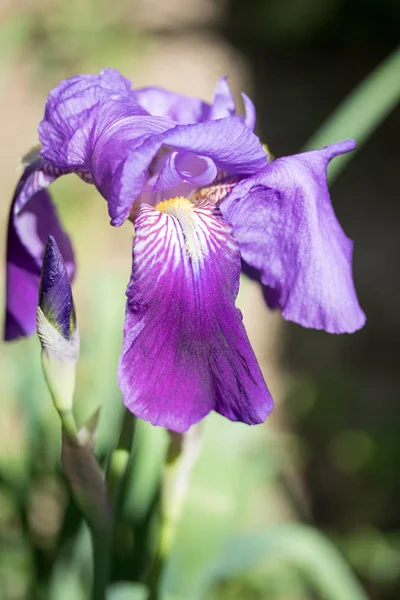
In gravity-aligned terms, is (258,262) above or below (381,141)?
above

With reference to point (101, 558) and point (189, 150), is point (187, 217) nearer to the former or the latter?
point (189, 150)

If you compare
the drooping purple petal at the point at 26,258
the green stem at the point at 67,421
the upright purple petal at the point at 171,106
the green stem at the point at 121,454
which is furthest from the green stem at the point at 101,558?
the upright purple petal at the point at 171,106

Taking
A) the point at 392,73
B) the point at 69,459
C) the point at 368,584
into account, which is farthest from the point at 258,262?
the point at 368,584

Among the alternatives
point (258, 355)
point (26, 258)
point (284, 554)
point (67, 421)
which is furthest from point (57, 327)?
point (258, 355)

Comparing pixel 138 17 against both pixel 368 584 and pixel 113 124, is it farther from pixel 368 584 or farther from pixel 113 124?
pixel 113 124

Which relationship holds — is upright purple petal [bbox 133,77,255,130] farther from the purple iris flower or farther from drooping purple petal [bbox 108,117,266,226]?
drooping purple petal [bbox 108,117,266,226]

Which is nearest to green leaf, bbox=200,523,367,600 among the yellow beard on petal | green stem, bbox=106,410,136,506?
green stem, bbox=106,410,136,506
